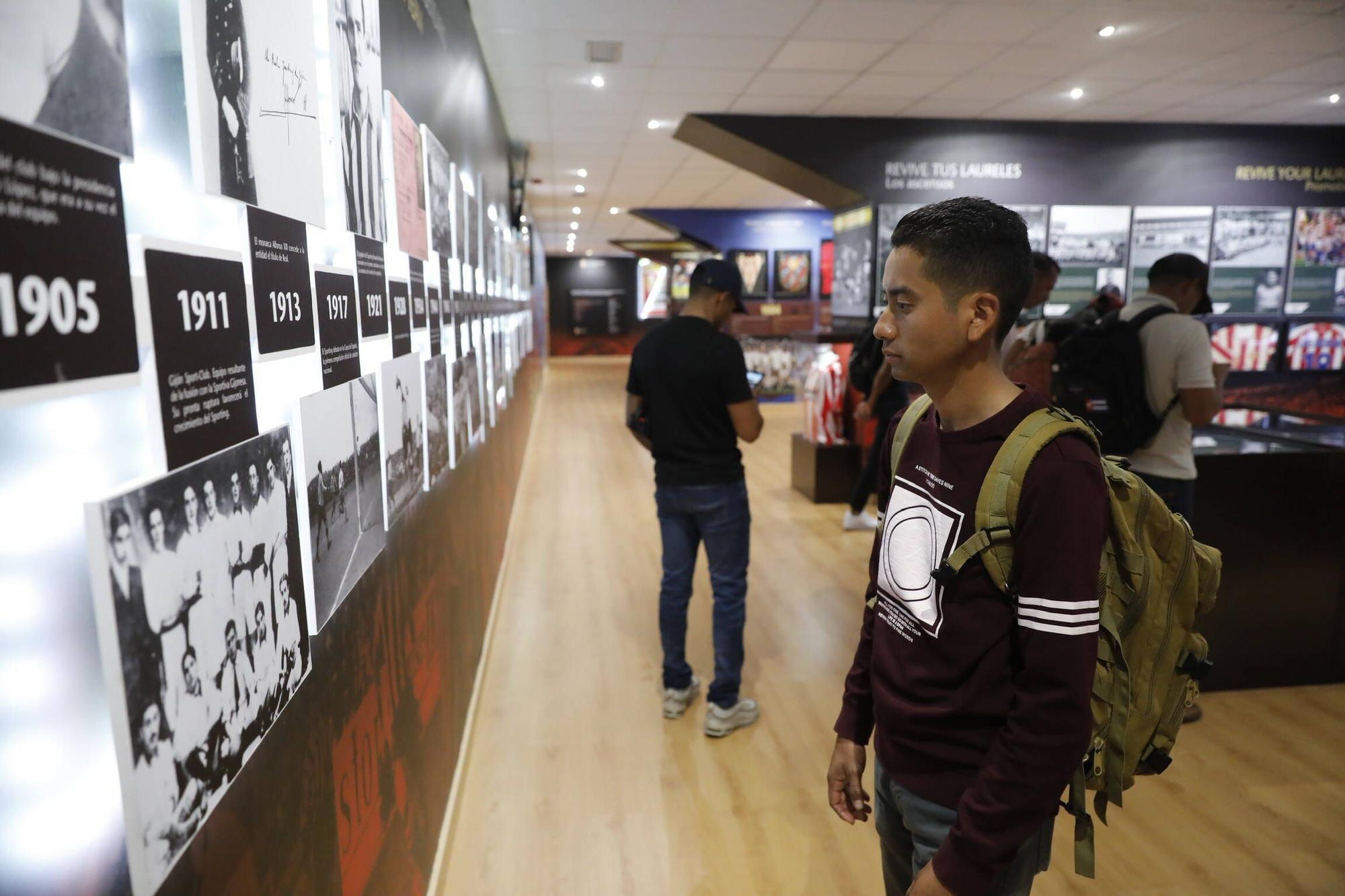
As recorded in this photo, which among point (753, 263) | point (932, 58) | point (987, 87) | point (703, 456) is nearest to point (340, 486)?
point (703, 456)

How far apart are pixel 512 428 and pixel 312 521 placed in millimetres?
4903

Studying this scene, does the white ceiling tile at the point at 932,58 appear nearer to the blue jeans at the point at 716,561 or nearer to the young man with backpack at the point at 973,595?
the blue jeans at the point at 716,561

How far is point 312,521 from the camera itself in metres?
1.09

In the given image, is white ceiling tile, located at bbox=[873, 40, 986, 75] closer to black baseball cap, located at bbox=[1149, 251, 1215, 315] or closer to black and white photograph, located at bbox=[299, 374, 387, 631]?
black baseball cap, located at bbox=[1149, 251, 1215, 315]

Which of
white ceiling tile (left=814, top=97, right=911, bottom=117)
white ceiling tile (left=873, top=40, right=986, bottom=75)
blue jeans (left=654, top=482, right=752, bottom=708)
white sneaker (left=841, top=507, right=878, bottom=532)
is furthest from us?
white ceiling tile (left=814, top=97, right=911, bottom=117)

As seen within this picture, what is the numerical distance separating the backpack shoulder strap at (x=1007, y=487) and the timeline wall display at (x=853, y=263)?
5738 millimetres

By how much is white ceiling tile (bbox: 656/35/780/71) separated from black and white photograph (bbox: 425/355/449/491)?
2.97 meters

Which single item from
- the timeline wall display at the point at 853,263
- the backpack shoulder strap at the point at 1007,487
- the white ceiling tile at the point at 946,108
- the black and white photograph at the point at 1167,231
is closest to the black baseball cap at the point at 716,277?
the backpack shoulder strap at the point at 1007,487

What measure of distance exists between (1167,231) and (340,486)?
23.9ft

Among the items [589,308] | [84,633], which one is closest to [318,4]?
[84,633]

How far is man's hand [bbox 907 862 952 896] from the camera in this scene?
1.08 metres

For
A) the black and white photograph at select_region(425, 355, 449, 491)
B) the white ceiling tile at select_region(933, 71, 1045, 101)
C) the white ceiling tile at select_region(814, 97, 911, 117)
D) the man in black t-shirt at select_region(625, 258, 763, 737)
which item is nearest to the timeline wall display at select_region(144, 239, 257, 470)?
the black and white photograph at select_region(425, 355, 449, 491)

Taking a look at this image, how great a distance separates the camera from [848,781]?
4.66ft

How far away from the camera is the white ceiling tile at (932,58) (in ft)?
14.8
